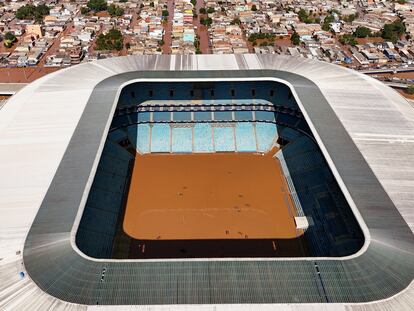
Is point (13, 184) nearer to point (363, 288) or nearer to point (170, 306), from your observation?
point (170, 306)

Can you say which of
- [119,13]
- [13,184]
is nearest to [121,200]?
[13,184]

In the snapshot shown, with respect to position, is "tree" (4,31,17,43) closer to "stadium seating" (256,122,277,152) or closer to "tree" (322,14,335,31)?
"stadium seating" (256,122,277,152)

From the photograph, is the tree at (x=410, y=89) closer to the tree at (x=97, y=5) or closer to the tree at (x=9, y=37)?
the tree at (x=97, y=5)

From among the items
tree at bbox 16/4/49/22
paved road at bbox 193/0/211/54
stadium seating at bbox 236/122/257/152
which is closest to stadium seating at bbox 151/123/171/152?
stadium seating at bbox 236/122/257/152

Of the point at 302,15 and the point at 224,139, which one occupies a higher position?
the point at 224,139

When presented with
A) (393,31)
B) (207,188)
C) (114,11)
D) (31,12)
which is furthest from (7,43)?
(393,31)

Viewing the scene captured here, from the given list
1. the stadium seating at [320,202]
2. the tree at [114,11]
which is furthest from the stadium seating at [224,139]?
the tree at [114,11]

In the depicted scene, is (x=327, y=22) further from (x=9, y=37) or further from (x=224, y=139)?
(x=9, y=37)
